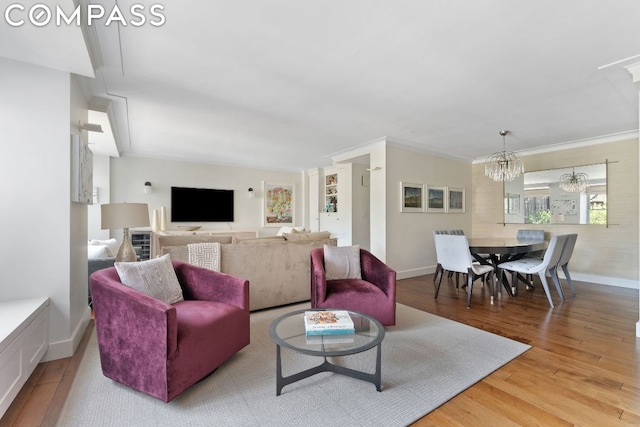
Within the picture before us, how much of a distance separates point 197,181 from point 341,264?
184 inches

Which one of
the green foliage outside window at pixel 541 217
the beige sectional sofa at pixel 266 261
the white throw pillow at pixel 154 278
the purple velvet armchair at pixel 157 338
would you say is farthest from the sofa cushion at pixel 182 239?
the green foliage outside window at pixel 541 217

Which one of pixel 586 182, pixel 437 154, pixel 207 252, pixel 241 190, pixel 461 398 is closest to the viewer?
pixel 461 398

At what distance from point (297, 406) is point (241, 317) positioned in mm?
739

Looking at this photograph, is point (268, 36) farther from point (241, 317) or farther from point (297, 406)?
point (297, 406)

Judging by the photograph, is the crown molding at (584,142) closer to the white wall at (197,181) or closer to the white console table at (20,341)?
the white wall at (197,181)

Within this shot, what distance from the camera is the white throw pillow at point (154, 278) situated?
1998mm

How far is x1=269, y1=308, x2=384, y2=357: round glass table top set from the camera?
5.32ft

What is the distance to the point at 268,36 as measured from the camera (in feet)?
6.89

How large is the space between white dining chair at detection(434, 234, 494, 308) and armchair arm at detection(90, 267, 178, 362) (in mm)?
3180

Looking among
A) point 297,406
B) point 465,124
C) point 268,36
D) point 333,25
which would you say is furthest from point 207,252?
point 465,124

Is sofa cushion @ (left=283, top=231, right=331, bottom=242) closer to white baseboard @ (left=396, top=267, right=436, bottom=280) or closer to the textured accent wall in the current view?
white baseboard @ (left=396, top=267, right=436, bottom=280)

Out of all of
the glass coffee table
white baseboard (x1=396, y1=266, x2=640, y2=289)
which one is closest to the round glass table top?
the glass coffee table

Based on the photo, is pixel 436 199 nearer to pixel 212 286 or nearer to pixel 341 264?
pixel 341 264

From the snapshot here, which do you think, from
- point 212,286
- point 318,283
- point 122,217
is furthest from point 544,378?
point 122,217
